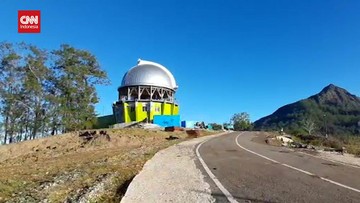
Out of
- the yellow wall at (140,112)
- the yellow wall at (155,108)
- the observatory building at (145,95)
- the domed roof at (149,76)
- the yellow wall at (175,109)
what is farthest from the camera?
the yellow wall at (175,109)

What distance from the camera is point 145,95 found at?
272 feet

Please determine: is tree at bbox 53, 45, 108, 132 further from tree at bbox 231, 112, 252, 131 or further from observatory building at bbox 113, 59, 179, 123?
tree at bbox 231, 112, 252, 131

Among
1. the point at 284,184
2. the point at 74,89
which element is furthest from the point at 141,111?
the point at 284,184

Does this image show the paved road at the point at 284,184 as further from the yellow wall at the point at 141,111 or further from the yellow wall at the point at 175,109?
the yellow wall at the point at 175,109

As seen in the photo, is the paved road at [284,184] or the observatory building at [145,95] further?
the observatory building at [145,95]

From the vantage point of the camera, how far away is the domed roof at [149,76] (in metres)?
80.3

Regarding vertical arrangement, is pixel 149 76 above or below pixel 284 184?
above

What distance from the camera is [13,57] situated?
47.5m

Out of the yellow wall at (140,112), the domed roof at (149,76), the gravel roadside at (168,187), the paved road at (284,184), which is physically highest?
the domed roof at (149,76)

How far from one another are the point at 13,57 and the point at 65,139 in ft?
53.4

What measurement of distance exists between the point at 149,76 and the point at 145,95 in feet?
Answer: 16.1

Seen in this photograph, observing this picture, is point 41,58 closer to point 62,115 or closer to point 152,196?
point 62,115

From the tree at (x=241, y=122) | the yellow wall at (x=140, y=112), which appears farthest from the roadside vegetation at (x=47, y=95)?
the tree at (x=241, y=122)

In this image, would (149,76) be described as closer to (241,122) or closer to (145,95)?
(145,95)
